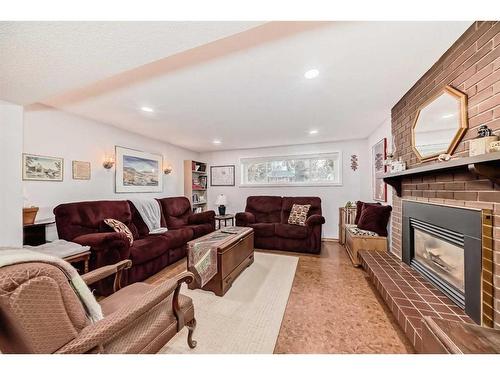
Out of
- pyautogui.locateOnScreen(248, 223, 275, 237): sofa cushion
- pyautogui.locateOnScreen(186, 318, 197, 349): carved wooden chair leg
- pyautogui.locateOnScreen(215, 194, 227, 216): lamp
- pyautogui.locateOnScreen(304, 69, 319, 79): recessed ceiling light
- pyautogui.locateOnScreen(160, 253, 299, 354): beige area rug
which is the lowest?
pyautogui.locateOnScreen(160, 253, 299, 354): beige area rug

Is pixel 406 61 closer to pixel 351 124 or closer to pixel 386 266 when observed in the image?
pixel 351 124

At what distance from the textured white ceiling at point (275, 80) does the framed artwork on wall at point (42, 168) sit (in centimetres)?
70

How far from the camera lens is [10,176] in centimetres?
186

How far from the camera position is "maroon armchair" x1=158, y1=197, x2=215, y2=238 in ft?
12.4

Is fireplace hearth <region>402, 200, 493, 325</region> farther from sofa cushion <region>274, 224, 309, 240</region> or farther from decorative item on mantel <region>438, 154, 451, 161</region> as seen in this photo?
sofa cushion <region>274, 224, 309, 240</region>

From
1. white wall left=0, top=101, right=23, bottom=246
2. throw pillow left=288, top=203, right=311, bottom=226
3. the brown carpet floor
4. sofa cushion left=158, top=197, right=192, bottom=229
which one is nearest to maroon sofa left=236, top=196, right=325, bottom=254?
throw pillow left=288, top=203, right=311, bottom=226

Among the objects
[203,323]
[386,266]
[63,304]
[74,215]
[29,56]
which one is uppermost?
[29,56]

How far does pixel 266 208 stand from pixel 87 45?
383 cm

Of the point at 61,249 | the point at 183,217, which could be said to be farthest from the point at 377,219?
the point at 61,249

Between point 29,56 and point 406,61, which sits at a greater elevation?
point 406,61

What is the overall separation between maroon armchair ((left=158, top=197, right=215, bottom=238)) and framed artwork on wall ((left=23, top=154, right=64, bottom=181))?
1.53 m

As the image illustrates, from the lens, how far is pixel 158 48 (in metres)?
1.20

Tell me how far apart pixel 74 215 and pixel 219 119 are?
2.27 m

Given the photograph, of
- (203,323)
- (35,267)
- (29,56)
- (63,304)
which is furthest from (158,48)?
(203,323)
